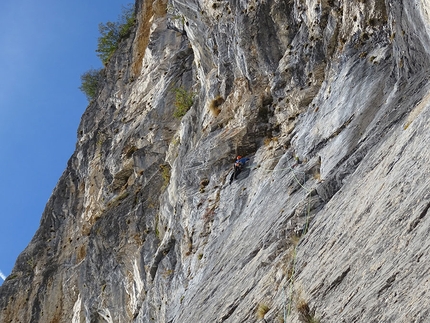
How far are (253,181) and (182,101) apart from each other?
10.9 meters

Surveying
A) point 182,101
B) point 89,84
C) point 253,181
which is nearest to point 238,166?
point 253,181

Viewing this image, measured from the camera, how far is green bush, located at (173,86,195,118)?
26220 mm

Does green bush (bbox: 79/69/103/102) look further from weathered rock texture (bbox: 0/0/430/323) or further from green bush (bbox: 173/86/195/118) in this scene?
green bush (bbox: 173/86/195/118)

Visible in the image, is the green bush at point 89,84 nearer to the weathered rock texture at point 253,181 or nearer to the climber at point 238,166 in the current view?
the weathered rock texture at point 253,181

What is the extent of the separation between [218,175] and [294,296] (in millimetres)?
9303

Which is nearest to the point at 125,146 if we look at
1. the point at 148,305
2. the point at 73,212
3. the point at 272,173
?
the point at 73,212

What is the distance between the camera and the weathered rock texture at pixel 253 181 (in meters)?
9.09

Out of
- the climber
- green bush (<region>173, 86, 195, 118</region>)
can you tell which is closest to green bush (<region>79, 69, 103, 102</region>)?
green bush (<region>173, 86, 195, 118</region>)

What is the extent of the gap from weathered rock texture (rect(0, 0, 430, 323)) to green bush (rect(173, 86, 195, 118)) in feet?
1.81

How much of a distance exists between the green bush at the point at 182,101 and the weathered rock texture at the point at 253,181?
1.81ft

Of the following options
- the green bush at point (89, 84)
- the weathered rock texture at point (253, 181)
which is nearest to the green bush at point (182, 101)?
the weathered rock texture at point (253, 181)

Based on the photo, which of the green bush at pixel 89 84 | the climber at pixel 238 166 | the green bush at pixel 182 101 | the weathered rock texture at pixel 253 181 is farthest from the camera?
the green bush at pixel 89 84

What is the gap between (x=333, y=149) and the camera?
12.8 metres

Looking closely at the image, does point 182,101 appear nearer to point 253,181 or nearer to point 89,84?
point 253,181
